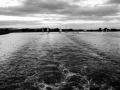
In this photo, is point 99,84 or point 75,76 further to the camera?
point 75,76

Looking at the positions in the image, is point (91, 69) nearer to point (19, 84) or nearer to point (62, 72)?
point (62, 72)

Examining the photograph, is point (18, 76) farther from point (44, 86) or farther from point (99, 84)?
point (99, 84)

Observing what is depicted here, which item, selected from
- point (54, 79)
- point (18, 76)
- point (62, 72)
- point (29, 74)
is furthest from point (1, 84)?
point (62, 72)

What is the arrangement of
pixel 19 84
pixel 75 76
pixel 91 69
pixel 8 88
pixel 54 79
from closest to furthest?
pixel 8 88, pixel 19 84, pixel 54 79, pixel 75 76, pixel 91 69

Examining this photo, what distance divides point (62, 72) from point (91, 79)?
4.99 m

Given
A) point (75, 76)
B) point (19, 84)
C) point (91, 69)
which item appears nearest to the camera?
point (19, 84)

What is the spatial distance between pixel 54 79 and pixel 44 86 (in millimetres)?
2415

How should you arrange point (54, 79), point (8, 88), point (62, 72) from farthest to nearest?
point (62, 72) < point (54, 79) < point (8, 88)

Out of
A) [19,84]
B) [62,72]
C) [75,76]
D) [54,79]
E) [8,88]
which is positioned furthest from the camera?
[62,72]

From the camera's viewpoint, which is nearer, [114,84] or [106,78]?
[114,84]

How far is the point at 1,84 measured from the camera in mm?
15523

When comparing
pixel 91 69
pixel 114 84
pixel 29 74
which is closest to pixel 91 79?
pixel 114 84

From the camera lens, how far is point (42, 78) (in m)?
17.5

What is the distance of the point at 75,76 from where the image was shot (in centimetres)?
1825
